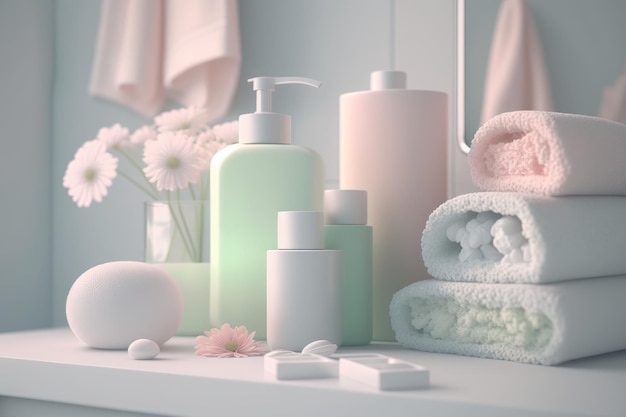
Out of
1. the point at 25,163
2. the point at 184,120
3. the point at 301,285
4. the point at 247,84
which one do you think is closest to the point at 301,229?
the point at 301,285

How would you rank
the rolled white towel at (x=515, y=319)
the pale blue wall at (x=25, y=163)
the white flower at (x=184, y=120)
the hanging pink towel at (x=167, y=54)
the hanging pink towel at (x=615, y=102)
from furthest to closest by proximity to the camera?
the pale blue wall at (x=25, y=163) → the hanging pink towel at (x=167, y=54) → the white flower at (x=184, y=120) → the hanging pink towel at (x=615, y=102) → the rolled white towel at (x=515, y=319)

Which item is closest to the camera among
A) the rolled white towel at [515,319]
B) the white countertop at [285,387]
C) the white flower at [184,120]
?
the white countertop at [285,387]

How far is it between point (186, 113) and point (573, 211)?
474 millimetres

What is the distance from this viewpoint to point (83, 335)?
2.52 ft

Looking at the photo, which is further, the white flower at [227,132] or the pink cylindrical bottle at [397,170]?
the white flower at [227,132]

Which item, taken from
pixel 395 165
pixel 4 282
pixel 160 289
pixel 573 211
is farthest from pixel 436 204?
pixel 4 282

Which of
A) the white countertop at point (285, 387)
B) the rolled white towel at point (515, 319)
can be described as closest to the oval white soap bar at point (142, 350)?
the white countertop at point (285, 387)

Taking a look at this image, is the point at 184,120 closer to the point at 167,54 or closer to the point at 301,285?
the point at 167,54

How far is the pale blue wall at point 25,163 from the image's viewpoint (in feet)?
4.05

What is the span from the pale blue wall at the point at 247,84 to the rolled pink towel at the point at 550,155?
29cm

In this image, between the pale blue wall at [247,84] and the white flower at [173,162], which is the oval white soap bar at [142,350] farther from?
the pale blue wall at [247,84]

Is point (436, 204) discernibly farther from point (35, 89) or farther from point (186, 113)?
point (35, 89)

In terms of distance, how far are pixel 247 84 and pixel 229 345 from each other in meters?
0.49

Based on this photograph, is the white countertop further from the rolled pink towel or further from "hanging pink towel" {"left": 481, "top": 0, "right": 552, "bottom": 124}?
"hanging pink towel" {"left": 481, "top": 0, "right": 552, "bottom": 124}
